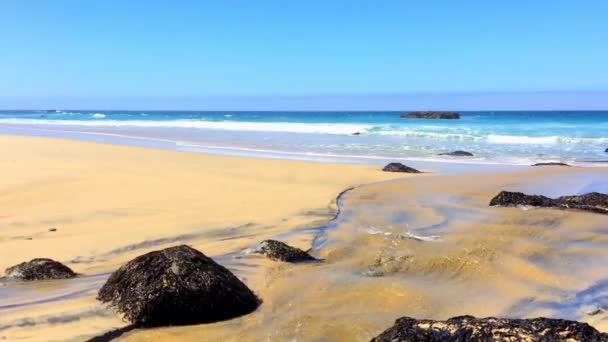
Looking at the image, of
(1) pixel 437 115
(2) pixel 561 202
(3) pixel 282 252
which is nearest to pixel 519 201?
(2) pixel 561 202

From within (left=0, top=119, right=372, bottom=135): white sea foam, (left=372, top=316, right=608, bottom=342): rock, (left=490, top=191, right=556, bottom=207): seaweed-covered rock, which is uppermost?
(left=372, top=316, right=608, bottom=342): rock

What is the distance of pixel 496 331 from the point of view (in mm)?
2734

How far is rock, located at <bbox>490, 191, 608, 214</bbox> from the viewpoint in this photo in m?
8.05

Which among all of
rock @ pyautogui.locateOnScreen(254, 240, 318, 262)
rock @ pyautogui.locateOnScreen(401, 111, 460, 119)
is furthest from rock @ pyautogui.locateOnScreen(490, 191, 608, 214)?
rock @ pyautogui.locateOnScreen(401, 111, 460, 119)

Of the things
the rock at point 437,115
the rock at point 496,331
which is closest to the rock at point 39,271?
the rock at point 496,331

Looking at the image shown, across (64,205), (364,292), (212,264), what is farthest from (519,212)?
(64,205)

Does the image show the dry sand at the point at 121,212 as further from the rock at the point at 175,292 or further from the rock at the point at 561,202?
the rock at the point at 561,202

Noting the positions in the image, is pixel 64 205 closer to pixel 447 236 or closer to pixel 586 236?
pixel 447 236

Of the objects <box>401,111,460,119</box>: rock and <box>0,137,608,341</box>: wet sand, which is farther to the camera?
<box>401,111,460,119</box>: rock

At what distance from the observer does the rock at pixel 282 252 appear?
17.9 ft

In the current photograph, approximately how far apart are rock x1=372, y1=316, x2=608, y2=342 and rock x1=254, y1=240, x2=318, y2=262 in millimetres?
2575

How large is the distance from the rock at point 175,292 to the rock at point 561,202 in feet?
18.0

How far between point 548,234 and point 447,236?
1259 millimetres

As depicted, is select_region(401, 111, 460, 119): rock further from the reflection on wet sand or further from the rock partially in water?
the reflection on wet sand
